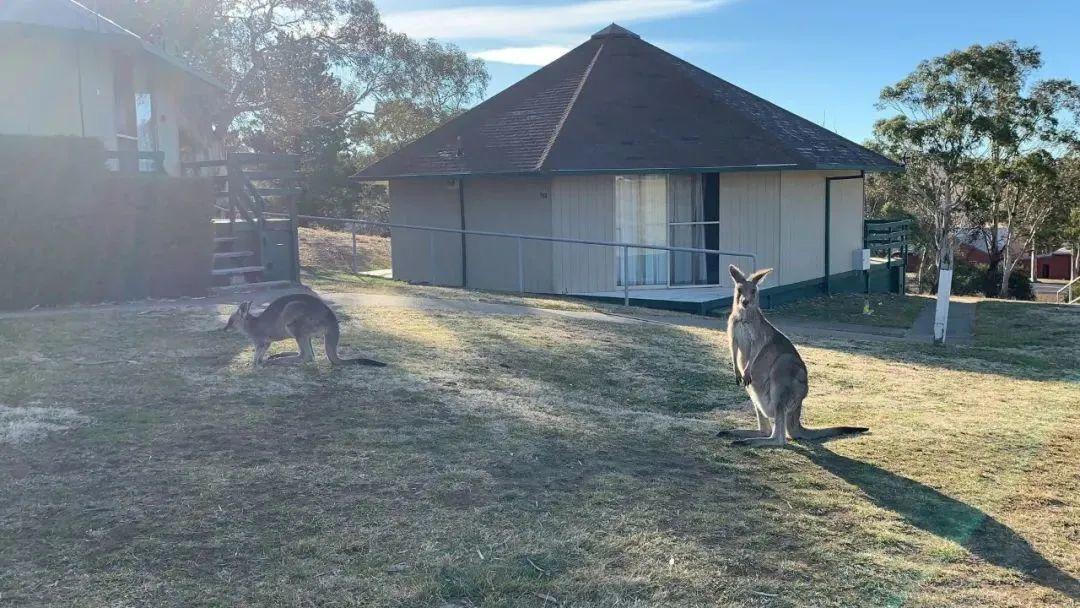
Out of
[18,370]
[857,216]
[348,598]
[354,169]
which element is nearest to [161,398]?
[18,370]

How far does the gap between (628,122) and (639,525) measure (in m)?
15.4

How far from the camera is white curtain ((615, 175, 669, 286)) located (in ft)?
63.6

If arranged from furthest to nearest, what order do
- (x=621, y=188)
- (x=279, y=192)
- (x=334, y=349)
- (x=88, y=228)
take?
(x=621, y=188) < (x=279, y=192) < (x=88, y=228) < (x=334, y=349)

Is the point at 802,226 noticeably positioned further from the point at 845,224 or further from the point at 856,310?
the point at 845,224

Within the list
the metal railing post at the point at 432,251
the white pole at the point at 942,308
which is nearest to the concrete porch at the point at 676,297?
the metal railing post at the point at 432,251

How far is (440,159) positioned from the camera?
21094 millimetres

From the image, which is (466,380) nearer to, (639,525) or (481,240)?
(639,525)

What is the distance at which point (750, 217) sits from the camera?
20.1 meters

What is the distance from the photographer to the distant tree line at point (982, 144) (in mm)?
37500

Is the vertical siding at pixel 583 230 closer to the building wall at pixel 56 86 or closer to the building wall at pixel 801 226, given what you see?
the building wall at pixel 801 226

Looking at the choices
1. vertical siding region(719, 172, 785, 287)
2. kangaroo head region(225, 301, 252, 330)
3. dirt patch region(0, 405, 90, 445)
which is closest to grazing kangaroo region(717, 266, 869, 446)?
kangaroo head region(225, 301, 252, 330)

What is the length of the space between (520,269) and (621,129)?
12.9 ft

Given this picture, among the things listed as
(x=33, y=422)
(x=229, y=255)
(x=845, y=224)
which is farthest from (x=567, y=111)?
(x=33, y=422)

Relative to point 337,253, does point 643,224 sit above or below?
above
